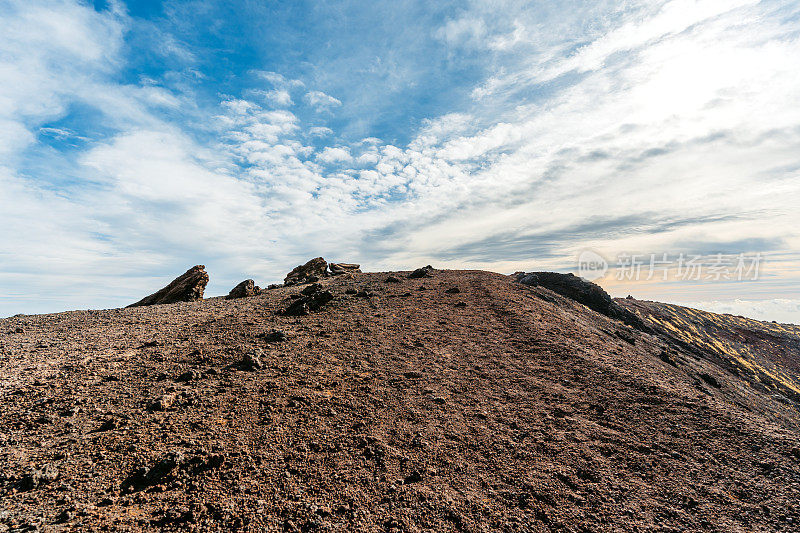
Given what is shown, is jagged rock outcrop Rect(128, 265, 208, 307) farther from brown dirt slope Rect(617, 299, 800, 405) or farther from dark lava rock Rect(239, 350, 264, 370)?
brown dirt slope Rect(617, 299, 800, 405)

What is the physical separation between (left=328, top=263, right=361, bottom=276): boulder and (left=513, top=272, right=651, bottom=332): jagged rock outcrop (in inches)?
480

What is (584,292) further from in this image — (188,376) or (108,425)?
(108,425)

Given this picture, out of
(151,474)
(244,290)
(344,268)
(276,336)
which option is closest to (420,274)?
(344,268)

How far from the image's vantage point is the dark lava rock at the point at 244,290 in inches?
770

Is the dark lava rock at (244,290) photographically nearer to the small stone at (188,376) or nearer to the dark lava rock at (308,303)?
the dark lava rock at (308,303)

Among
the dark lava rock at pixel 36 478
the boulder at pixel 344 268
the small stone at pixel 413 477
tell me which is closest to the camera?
the dark lava rock at pixel 36 478

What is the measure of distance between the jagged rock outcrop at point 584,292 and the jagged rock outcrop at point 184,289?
20.2 metres

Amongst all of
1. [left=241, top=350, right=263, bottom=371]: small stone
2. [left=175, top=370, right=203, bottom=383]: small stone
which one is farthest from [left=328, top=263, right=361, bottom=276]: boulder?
[left=175, top=370, right=203, bottom=383]: small stone

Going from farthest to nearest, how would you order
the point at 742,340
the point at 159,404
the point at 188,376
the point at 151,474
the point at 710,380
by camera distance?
1. the point at 742,340
2. the point at 710,380
3. the point at 188,376
4. the point at 159,404
5. the point at 151,474

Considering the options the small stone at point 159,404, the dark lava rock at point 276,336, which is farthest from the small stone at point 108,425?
the dark lava rock at point 276,336

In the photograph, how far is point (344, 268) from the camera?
25969 millimetres

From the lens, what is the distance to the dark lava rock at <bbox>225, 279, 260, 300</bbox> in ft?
64.1

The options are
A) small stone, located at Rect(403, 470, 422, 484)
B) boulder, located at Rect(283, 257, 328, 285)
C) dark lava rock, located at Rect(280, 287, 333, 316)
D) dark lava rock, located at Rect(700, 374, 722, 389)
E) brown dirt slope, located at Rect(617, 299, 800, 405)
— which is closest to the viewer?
small stone, located at Rect(403, 470, 422, 484)

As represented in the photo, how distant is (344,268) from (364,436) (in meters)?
19.2
